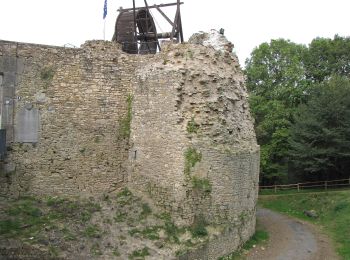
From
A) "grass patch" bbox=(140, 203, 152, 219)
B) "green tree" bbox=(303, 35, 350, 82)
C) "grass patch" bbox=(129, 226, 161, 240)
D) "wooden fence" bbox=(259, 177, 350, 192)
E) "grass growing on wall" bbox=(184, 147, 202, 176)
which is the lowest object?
"grass patch" bbox=(129, 226, 161, 240)

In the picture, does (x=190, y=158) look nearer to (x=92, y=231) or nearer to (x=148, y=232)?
(x=148, y=232)

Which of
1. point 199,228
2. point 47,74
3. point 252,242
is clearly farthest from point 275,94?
point 47,74

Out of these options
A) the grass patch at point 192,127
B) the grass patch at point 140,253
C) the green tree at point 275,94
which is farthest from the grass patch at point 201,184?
the green tree at point 275,94

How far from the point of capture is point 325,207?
22453 mm

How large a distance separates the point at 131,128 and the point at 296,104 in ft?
63.5

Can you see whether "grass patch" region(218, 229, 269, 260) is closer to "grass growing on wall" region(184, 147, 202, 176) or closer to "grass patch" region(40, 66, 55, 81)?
"grass growing on wall" region(184, 147, 202, 176)

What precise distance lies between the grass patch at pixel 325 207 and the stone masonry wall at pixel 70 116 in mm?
9112

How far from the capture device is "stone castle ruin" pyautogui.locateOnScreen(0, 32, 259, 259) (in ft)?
47.8

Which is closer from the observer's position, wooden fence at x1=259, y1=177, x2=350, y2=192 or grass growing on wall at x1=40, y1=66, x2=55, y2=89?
grass growing on wall at x1=40, y1=66, x2=55, y2=89

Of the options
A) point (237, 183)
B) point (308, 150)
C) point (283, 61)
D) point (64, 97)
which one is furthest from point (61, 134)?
point (283, 61)

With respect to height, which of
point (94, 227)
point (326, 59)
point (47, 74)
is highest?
point (326, 59)

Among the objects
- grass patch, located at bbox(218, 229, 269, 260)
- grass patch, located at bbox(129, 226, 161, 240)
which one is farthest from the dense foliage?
grass patch, located at bbox(129, 226, 161, 240)

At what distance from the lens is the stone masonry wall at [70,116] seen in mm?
15055

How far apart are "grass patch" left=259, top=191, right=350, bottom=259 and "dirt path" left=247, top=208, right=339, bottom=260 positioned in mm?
617
